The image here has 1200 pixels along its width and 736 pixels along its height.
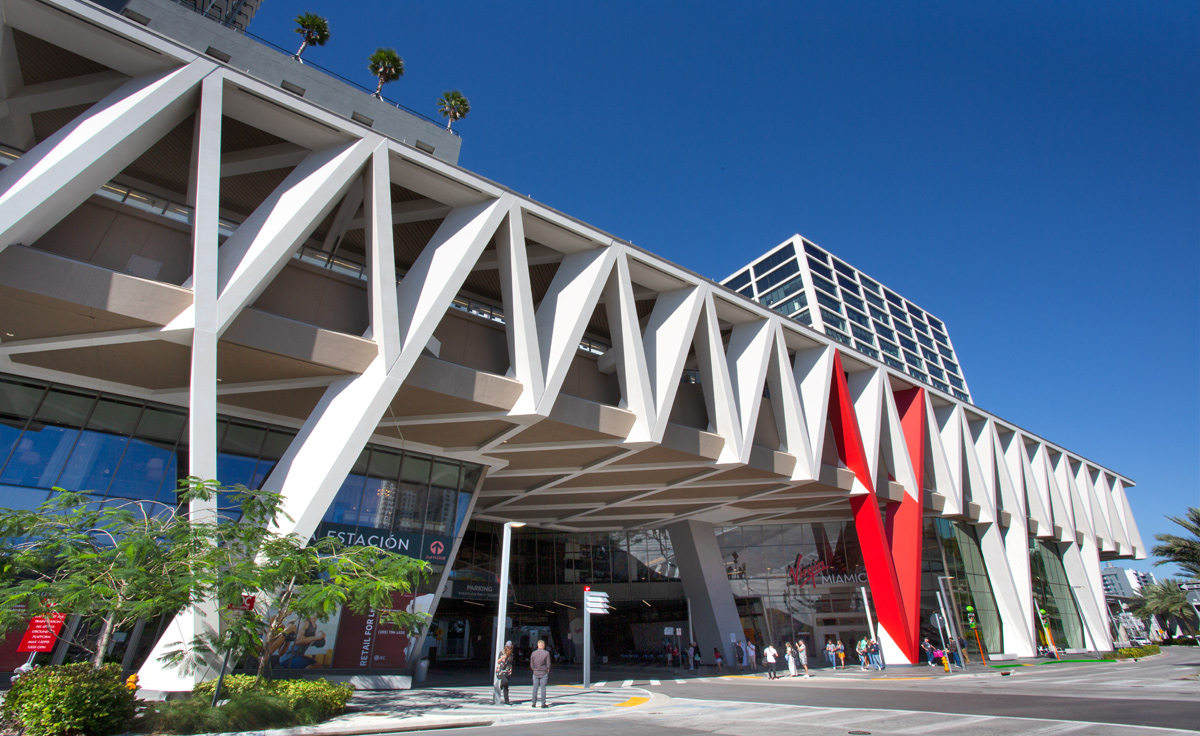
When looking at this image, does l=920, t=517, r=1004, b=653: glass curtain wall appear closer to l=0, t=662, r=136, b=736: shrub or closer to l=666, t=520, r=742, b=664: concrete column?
l=666, t=520, r=742, b=664: concrete column

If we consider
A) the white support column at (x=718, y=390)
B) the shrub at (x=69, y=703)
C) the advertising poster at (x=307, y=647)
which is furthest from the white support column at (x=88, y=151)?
the white support column at (x=718, y=390)

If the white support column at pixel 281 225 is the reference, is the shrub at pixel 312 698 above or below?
below

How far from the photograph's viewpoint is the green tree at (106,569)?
1006 centimetres

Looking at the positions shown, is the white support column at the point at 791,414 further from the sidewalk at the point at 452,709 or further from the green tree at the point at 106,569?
the green tree at the point at 106,569

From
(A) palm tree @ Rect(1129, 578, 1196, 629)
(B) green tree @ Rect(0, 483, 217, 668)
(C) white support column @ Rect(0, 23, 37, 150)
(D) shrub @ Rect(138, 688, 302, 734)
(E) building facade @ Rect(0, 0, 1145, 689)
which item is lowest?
(D) shrub @ Rect(138, 688, 302, 734)

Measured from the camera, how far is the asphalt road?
10336mm

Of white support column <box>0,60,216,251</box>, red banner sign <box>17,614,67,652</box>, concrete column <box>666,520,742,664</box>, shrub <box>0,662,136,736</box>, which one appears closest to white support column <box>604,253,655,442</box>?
white support column <box>0,60,216,251</box>

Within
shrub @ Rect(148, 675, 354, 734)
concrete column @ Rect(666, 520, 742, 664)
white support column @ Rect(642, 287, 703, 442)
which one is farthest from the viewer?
concrete column @ Rect(666, 520, 742, 664)

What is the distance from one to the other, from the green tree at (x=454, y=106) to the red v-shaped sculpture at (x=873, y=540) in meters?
29.2

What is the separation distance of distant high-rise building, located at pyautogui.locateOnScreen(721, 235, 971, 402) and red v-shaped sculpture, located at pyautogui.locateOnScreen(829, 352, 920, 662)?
54341mm

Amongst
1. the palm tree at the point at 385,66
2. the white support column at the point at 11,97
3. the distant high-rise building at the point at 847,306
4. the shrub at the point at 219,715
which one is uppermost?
the distant high-rise building at the point at 847,306

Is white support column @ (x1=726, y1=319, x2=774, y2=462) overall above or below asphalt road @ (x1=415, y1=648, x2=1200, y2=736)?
above

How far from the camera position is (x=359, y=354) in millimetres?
16250

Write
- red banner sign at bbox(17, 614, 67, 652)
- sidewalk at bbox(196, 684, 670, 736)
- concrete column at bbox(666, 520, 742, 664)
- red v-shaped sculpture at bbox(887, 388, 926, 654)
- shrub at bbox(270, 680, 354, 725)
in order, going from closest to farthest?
sidewalk at bbox(196, 684, 670, 736)
shrub at bbox(270, 680, 354, 725)
red banner sign at bbox(17, 614, 67, 652)
red v-shaped sculpture at bbox(887, 388, 926, 654)
concrete column at bbox(666, 520, 742, 664)
